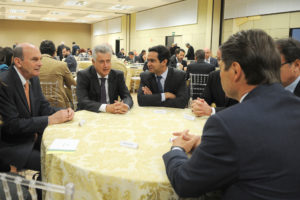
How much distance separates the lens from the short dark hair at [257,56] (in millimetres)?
901

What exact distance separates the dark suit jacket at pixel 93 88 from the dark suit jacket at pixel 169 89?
6.8 inches

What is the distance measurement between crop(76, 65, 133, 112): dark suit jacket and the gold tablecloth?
1.81ft

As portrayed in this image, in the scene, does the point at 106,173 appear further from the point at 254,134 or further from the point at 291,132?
the point at 291,132

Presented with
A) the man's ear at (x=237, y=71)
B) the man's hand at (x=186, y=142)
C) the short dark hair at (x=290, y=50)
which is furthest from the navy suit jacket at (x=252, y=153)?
the short dark hair at (x=290, y=50)

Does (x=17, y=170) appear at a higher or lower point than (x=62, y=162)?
lower

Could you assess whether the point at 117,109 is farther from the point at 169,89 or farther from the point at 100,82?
the point at 169,89

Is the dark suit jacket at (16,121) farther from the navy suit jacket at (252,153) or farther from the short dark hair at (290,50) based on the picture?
the short dark hair at (290,50)

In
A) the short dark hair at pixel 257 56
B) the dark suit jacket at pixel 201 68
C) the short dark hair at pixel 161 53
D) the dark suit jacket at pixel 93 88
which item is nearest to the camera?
the short dark hair at pixel 257 56

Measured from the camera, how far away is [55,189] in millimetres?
750

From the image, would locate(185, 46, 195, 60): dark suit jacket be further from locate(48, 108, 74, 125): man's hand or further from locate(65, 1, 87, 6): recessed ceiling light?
locate(48, 108, 74, 125): man's hand

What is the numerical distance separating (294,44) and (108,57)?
1.70m

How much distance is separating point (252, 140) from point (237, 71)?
0.94 ft

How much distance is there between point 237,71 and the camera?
0.94 m

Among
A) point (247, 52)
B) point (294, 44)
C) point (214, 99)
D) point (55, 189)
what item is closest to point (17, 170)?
point (55, 189)
